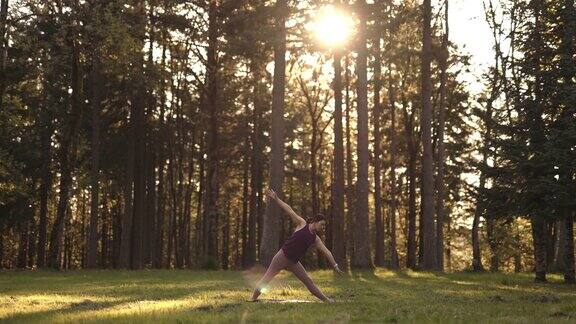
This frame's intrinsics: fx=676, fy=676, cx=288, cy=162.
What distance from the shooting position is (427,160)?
30203 mm

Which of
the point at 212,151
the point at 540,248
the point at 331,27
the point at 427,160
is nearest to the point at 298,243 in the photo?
the point at 540,248

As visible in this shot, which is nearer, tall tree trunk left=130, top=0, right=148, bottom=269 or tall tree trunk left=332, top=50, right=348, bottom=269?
tall tree trunk left=332, top=50, right=348, bottom=269

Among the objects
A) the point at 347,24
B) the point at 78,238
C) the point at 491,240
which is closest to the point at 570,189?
the point at 347,24

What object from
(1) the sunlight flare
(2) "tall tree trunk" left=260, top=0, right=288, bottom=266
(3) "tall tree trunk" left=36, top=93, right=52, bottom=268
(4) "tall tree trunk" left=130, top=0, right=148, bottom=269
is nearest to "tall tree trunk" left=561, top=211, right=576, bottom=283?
(2) "tall tree trunk" left=260, top=0, right=288, bottom=266

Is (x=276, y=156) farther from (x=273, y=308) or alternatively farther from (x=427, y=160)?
(x=273, y=308)

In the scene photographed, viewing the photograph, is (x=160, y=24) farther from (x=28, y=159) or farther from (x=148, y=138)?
(x=28, y=159)

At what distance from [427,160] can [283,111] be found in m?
6.88

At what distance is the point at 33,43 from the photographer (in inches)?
1248

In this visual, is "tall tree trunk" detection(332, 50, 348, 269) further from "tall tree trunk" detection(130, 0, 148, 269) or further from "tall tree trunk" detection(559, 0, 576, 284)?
"tall tree trunk" detection(559, 0, 576, 284)

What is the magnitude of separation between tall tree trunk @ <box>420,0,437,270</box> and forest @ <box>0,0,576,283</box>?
0.07m

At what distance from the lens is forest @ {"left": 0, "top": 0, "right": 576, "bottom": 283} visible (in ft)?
78.5

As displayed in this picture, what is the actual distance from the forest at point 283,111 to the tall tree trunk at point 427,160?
71 mm

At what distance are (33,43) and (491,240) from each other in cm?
3334

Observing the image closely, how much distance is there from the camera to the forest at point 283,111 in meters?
23.9
